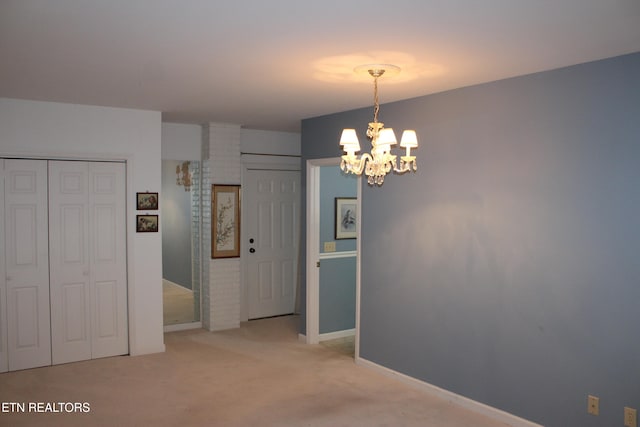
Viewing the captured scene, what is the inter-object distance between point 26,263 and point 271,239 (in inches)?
123

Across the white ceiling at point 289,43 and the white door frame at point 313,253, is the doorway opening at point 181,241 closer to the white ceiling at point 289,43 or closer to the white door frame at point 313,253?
the white door frame at point 313,253

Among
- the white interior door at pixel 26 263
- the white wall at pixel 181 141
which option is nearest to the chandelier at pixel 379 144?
the white interior door at pixel 26 263

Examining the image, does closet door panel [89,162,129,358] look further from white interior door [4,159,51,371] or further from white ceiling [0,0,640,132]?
white ceiling [0,0,640,132]

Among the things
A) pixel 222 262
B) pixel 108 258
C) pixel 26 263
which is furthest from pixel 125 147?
pixel 222 262

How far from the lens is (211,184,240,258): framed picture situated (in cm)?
658

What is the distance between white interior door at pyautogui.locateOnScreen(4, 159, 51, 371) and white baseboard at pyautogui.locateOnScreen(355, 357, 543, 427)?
10.3 feet

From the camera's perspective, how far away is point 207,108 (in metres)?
5.35

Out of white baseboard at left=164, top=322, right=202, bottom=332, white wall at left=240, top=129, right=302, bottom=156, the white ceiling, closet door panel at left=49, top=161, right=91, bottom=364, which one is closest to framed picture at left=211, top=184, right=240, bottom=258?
white wall at left=240, top=129, right=302, bottom=156

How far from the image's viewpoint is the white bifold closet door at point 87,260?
516cm

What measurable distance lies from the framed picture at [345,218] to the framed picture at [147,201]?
208 cm

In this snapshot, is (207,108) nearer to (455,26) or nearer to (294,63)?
(294,63)

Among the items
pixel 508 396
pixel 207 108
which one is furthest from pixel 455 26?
pixel 207 108

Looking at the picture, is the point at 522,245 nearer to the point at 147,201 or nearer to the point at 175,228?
the point at 147,201

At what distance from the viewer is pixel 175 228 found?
6.72 m
